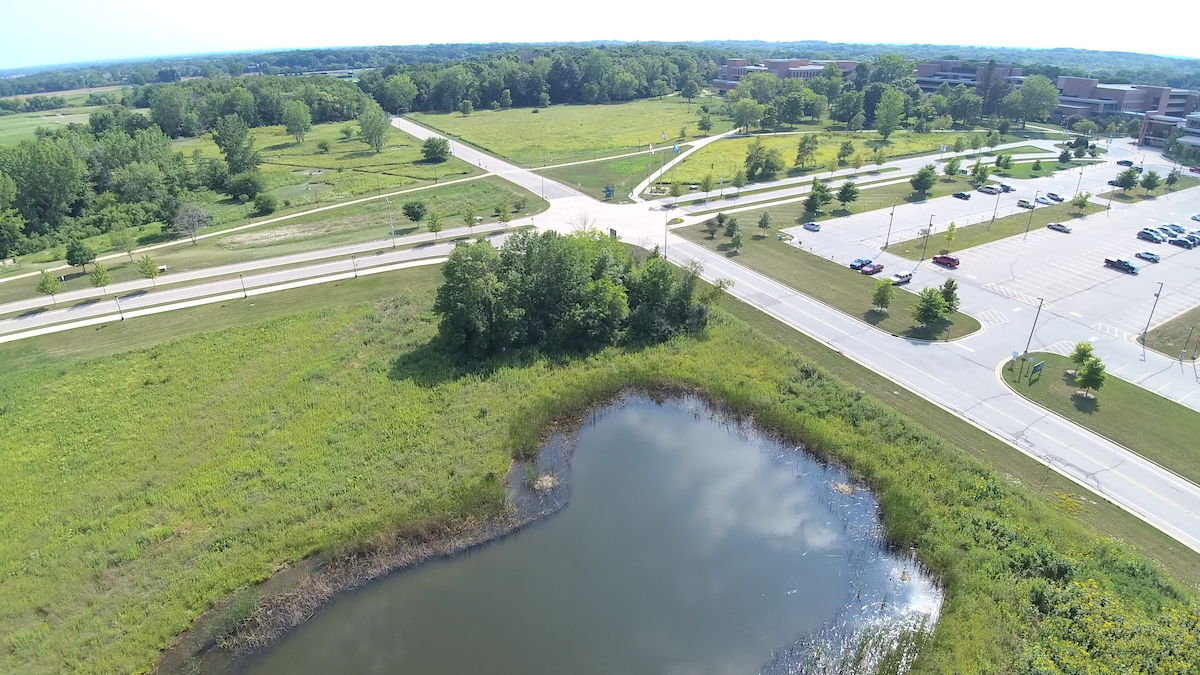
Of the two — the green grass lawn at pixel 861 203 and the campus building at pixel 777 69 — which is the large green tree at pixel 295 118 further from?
the campus building at pixel 777 69

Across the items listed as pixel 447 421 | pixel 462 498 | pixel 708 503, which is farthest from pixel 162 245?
pixel 708 503

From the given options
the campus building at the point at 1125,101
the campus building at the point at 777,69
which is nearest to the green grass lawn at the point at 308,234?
the campus building at the point at 777,69

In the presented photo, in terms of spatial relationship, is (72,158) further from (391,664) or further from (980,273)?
(980,273)

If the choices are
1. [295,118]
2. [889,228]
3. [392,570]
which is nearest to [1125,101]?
[889,228]

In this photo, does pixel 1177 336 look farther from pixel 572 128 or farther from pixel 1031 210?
pixel 572 128

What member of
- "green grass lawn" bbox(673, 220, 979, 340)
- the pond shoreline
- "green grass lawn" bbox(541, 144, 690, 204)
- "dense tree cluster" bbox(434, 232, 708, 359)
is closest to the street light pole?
"green grass lawn" bbox(673, 220, 979, 340)
